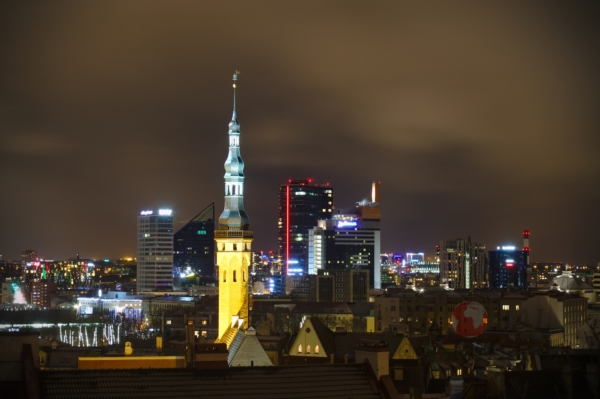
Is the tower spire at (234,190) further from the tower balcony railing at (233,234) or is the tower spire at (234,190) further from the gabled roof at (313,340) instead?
the gabled roof at (313,340)

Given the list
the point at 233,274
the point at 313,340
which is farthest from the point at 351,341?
the point at 233,274

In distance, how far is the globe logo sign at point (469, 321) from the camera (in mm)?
78500

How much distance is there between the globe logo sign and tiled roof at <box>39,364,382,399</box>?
5351cm

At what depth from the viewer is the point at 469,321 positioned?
80500 mm

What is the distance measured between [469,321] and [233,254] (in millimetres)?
31356

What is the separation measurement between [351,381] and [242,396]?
2.87m

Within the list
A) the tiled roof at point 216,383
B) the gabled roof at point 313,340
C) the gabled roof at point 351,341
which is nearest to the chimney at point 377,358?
the tiled roof at point 216,383

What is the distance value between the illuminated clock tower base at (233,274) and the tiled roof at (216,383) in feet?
88.4

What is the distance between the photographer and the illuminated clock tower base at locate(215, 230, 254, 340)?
53281 mm

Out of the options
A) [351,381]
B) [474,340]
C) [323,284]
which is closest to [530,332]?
[474,340]

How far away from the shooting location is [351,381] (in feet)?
84.4

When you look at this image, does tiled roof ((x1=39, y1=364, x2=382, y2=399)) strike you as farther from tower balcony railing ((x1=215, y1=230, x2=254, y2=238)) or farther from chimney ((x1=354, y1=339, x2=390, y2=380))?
tower balcony railing ((x1=215, y1=230, x2=254, y2=238))

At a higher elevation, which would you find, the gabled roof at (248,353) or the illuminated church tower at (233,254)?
the illuminated church tower at (233,254)

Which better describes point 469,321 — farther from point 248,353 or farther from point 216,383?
point 216,383
